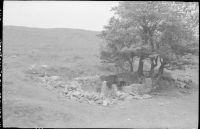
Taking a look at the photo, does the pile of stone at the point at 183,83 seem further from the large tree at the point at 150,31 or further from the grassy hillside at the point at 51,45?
the grassy hillside at the point at 51,45

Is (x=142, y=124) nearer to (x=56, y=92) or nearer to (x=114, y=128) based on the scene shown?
(x=114, y=128)

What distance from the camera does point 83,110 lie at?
13.3m

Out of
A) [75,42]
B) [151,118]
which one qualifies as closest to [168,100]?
[151,118]

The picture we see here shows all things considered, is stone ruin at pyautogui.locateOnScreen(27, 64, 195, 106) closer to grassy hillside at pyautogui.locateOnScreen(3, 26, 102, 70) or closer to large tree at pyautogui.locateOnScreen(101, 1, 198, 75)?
large tree at pyautogui.locateOnScreen(101, 1, 198, 75)

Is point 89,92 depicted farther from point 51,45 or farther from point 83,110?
point 51,45

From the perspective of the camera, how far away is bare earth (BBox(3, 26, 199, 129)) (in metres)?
11.2

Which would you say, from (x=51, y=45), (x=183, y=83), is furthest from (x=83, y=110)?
(x=51, y=45)

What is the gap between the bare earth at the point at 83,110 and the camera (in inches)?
442

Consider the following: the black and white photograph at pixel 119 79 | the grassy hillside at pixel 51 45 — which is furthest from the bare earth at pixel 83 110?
the grassy hillside at pixel 51 45

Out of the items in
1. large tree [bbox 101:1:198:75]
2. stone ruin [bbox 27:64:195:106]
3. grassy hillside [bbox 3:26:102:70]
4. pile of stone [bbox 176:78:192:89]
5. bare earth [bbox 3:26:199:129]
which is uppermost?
large tree [bbox 101:1:198:75]

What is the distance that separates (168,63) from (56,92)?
22.8 feet

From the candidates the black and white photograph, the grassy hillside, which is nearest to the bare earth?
the black and white photograph

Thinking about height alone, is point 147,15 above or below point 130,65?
above

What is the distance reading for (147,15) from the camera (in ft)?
59.0
